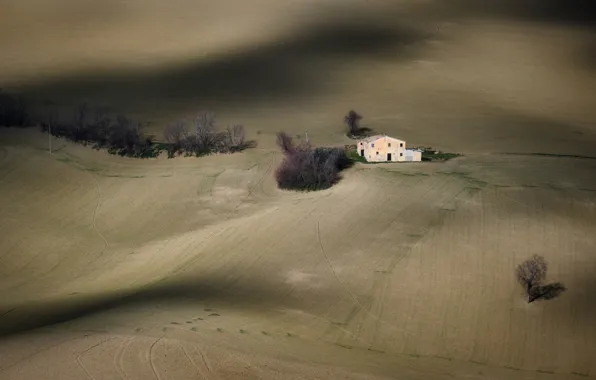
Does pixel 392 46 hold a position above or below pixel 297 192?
above

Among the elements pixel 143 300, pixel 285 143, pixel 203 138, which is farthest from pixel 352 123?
pixel 143 300

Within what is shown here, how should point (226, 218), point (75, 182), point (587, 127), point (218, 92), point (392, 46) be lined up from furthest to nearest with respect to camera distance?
1. point (392, 46)
2. point (218, 92)
3. point (587, 127)
4. point (75, 182)
5. point (226, 218)

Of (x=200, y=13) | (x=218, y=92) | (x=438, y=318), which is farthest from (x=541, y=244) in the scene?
(x=200, y=13)

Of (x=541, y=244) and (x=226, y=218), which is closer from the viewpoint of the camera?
(x=541, y=244)

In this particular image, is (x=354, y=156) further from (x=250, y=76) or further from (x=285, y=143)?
(x=250, y=76)

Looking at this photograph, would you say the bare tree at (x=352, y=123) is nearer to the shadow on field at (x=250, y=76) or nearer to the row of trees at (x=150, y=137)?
the row of trees at (x=150, y=137)

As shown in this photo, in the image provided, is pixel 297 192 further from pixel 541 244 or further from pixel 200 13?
pixel 200 13

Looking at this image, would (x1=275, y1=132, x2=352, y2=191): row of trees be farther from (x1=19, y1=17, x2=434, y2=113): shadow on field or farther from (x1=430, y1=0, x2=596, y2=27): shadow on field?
(x1=430, y1=0, x2=596, y2=27): shadow on field
